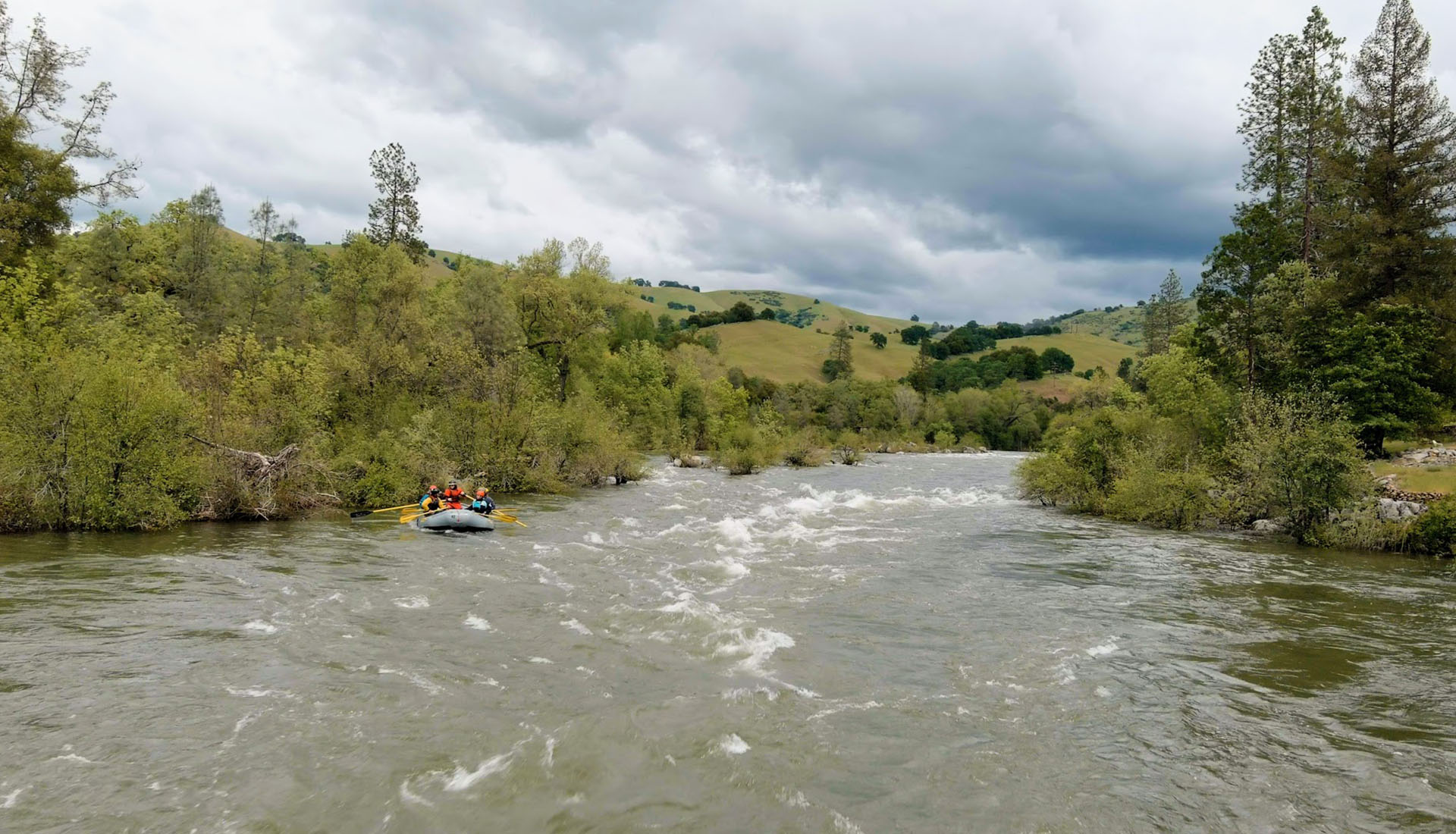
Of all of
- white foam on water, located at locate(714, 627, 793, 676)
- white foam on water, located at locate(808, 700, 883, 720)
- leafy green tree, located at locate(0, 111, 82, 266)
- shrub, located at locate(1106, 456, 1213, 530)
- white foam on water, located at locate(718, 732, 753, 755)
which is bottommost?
white foam on water, located at locate(714, 627, 793, 676)

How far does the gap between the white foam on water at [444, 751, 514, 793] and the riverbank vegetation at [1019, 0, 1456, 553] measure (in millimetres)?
26698

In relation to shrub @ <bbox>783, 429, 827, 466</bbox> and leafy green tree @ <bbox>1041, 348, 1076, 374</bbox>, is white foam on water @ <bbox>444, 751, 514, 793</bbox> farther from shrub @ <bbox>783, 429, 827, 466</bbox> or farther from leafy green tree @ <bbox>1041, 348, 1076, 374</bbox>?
leafy green tree @ <bbox>1041, 348, 1076, 374</bbox>

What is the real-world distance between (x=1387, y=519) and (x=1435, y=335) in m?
10.7

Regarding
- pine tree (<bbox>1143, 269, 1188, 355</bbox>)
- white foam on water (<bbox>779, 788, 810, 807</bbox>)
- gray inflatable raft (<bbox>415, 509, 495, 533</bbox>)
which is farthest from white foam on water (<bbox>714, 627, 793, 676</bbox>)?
pine tree (<bbox>1143, 269, 1188, 355</bbox>)

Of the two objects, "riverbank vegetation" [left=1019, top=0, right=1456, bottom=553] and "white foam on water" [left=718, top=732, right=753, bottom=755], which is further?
"riverbank vegetation" [left=1019, top=0, right=1456, bottom=553]

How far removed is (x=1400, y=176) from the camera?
30.5 meters

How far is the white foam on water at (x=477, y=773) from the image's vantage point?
7371 millimetres

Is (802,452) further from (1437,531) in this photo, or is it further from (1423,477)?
(1437,531)

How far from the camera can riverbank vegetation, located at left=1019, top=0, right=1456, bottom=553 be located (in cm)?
2492

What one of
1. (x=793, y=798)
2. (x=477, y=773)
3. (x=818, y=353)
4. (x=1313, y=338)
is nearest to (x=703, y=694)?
(x=793, y=798)

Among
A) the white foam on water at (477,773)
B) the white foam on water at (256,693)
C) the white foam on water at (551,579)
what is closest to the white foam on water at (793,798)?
the white foam on water at (477,773)

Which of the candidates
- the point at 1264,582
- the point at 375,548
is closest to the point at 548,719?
the point at 375,548

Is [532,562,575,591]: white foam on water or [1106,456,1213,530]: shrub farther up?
[1106,456,1213,530]: shrub

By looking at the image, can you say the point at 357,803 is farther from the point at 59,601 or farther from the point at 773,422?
the point at 773,422
